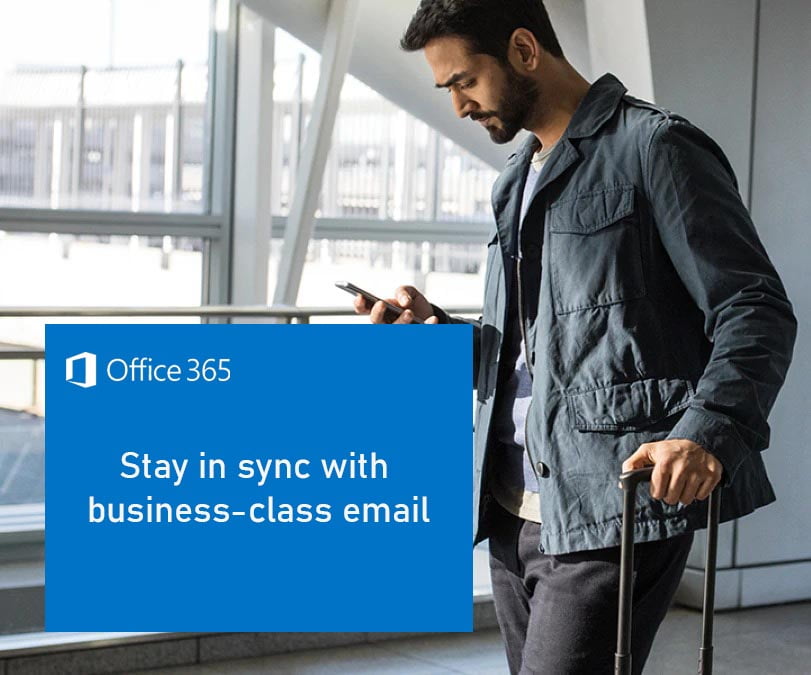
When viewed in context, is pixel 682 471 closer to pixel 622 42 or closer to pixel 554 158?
pixel 554 158

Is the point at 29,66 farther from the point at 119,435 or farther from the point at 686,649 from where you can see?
the point at 119,435

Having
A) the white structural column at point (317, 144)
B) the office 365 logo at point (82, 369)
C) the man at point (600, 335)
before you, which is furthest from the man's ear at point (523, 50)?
the white structural column at point (317, 144)

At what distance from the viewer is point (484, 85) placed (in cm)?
207

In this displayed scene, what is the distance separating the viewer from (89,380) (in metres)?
2.25

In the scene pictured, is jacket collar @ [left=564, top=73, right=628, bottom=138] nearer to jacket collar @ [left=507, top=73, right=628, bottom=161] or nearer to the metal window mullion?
jacket collar @ [left=507, top=73, right=628, bottom=161]

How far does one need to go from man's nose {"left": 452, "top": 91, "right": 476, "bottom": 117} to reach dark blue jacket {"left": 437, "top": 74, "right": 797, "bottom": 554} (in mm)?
143

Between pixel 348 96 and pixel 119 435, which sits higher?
pixel 348 96

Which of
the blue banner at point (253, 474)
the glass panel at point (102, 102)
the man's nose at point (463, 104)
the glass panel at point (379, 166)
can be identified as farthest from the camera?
the glass panel at point (379, 166)

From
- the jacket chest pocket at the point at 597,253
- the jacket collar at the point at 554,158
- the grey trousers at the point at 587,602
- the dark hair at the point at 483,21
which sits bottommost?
the grey trousers at the point at 587,602

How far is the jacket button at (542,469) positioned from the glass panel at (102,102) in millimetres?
7811

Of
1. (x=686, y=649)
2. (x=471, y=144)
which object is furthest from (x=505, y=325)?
(x=471, y=144)

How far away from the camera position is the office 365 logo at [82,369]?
7.37ft

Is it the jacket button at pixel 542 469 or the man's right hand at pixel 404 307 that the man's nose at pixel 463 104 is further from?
the jacket button at pixel 542 469

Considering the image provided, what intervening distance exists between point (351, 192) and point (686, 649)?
6.06 meters
